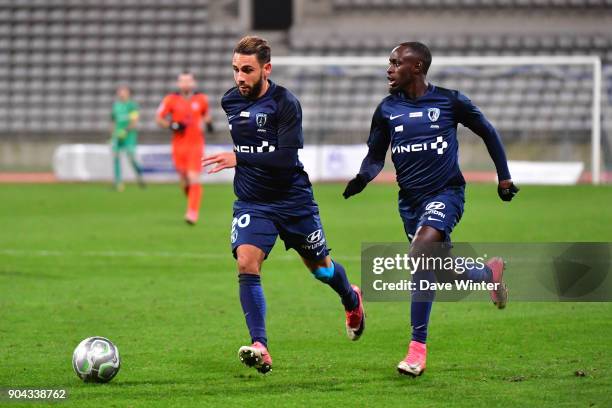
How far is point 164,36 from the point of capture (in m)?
31.3

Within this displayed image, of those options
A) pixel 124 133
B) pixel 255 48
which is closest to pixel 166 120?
pixel 124 133

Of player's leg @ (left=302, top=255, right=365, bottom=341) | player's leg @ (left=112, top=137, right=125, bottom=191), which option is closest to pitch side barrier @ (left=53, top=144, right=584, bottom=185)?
player's leg @ (left=112, top=137, right=125, bottom=191)

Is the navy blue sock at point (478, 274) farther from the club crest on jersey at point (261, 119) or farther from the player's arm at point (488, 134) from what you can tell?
the club crest on jersey at point (261, 119)

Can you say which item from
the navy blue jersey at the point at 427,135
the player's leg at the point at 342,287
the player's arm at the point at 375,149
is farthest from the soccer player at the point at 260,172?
the navy blue jersey at the point at 427,135

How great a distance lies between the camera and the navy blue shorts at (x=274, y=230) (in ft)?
22.0

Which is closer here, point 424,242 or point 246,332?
point 424,242

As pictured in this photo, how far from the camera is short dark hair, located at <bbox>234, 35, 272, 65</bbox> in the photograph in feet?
21.8

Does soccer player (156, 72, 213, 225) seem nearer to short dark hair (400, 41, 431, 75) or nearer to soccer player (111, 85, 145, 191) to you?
soccer player (111, 85, 145, 191)

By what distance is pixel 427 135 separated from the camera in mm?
6809

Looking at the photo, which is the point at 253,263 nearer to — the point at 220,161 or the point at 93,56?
the point at 220,161

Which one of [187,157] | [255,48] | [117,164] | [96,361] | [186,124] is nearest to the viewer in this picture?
[96,361]

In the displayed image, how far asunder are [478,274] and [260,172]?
4.91 ft

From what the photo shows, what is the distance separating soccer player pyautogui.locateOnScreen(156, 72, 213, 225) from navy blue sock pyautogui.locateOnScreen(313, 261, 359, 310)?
29.7ft

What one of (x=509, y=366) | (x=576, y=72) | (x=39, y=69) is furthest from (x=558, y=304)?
(x=39, y=69)
